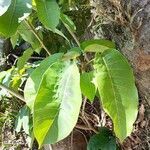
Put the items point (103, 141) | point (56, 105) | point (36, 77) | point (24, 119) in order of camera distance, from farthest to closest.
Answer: point (24, 119), point (103, 141), point (36, 77), point (56, 105)

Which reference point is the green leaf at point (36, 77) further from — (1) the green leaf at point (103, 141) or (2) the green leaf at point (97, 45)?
(1) the green leaf at point (103, 141)

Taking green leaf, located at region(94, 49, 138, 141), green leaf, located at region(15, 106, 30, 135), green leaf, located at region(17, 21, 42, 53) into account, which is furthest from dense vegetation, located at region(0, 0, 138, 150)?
green leaf, located at region(15, 106, 30, 135)

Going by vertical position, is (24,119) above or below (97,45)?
below

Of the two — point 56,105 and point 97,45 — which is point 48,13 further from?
point 56,105

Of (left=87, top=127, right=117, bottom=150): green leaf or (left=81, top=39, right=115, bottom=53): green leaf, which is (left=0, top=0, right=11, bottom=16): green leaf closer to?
(left=81, top=39, right=115, bottom=53): green leaf

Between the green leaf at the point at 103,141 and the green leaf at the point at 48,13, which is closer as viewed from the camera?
the green leaf at the point at 48,13

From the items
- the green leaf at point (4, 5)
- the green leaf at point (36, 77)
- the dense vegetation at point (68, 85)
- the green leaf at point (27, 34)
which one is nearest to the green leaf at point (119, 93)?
the dense vegetation at point (68, 85)

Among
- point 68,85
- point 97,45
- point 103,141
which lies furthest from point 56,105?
point 103,141
